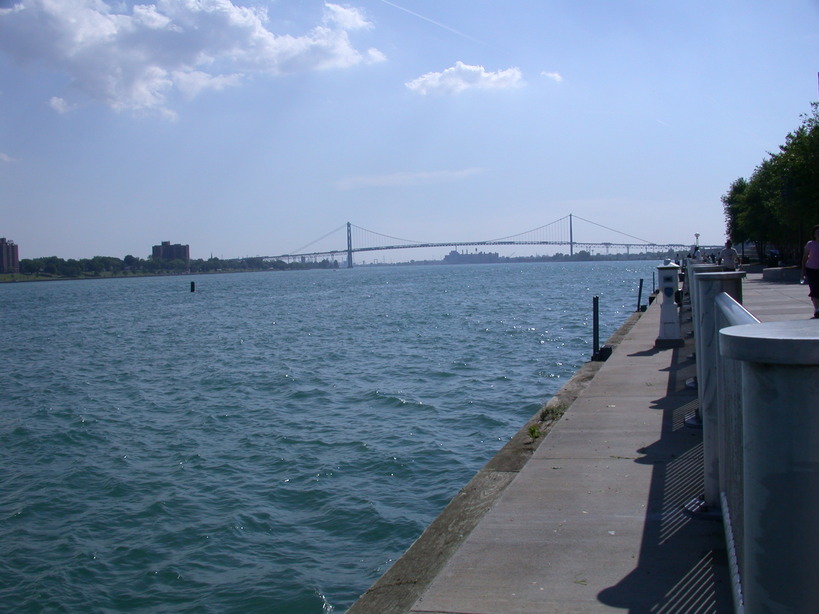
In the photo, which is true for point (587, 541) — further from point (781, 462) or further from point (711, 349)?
point (781, 462)

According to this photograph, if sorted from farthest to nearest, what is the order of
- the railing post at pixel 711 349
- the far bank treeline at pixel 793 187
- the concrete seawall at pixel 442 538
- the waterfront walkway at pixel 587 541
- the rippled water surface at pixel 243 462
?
the far bank treeline at pixel 793 187 < the rippled water surface at pixel 243 462 < the concrete seawall at pixel 442 538 < the railing post at pixel 711 349 < the waterfront walkway at pixel 587 541

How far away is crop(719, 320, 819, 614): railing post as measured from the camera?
80.2 inches

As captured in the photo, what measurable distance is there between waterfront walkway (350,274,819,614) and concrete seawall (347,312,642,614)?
0.02m

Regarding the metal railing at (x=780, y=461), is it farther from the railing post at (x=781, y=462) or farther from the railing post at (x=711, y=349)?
the railing post at (x=711, y=349)

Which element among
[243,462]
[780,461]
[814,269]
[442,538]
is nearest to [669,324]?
[814,269]

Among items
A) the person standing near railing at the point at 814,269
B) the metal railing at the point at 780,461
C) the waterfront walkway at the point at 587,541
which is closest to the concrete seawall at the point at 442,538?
the waterfront walkway at the point at 587,541

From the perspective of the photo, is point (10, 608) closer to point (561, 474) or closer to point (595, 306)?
point (561, 474)

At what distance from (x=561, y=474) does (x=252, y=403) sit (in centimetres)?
1203

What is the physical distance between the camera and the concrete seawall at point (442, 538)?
502cm

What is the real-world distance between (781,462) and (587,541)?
10.7 feet

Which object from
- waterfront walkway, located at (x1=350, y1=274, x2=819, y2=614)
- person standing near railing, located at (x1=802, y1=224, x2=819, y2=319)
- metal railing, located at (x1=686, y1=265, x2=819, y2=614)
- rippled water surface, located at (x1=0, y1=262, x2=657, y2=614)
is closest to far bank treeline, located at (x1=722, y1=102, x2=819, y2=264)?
rippled water surface, located at (x1=0, y1=262, x2=657, y2=614)

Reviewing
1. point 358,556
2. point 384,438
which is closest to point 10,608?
point 358,556

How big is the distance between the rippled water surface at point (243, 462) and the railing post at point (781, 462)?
19.0 feet

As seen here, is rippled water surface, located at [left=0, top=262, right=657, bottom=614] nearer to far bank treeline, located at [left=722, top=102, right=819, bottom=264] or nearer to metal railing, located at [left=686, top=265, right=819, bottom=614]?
metal railing, located at [left=686, top=265, right=819, bottom=614]
